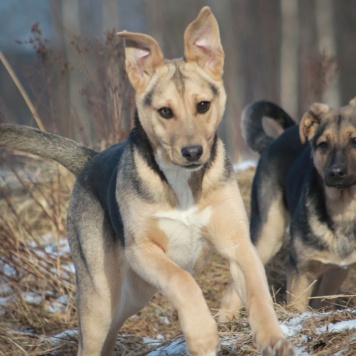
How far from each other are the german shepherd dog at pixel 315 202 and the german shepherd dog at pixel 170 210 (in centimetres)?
155

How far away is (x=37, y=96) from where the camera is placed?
A: 28.0ft

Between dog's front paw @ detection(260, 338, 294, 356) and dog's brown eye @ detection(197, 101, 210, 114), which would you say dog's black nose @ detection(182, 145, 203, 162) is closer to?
dog's brown eye @ detection(197, 101, 210, 114)

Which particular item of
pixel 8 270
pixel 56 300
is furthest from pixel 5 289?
pixel 56 300

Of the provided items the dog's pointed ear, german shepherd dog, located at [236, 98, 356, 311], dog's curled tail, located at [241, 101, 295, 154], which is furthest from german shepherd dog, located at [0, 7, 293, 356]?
dog's curled tail, located at [241, 101, 295, 154]

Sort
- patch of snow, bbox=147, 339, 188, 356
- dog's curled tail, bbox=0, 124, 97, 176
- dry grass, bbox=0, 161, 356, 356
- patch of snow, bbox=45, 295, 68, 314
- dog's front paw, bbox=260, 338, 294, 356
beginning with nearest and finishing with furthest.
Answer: dog's front paw, bbox=260, 338, 294, 356 → dry grass, bbox=0, 161, 356, 356 → patch of snow, bbox=147, 339, 188, 356 → dog's curled tail, bbox=0, 124, 97, 176 → patch of snow, bbox=45, 295, 68, 314

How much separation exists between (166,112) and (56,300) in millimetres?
3026

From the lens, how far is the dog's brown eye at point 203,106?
4605 millimetres

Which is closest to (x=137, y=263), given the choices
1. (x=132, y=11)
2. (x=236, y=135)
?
(x=236, y=135)

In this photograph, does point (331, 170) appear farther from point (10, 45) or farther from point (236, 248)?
point (10, 45)

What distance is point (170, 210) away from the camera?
4.76 m

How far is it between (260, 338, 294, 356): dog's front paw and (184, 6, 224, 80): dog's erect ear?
1.70 metres

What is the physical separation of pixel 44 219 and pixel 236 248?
4773mm

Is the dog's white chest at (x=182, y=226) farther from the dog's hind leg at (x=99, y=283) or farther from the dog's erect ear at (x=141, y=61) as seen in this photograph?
the dog's erect ear at (x=141, y=61)

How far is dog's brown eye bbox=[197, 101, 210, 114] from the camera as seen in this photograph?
181 inches
